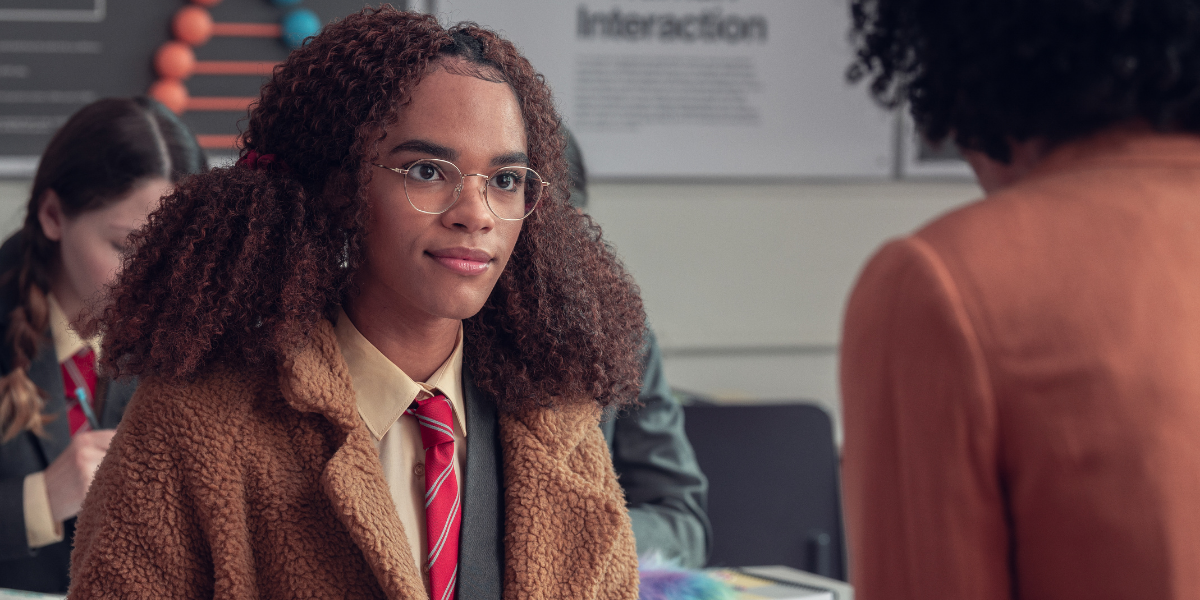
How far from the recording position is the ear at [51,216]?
5.55 ft

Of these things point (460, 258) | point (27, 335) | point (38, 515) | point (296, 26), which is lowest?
point (38, 515)

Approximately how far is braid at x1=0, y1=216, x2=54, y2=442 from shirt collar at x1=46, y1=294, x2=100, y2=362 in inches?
0.6

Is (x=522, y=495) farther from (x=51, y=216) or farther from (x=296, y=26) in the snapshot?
(x=296, y=26)

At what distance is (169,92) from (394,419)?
1919mm

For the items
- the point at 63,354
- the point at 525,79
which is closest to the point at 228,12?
the point at 63,354

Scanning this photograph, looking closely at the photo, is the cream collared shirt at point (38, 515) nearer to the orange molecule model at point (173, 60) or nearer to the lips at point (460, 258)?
the lips at point (460, 258)

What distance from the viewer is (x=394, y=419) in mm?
1074

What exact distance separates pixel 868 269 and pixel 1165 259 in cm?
15

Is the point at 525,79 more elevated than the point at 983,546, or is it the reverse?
the point at 525,79

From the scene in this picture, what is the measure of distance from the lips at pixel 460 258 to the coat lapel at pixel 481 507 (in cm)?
17

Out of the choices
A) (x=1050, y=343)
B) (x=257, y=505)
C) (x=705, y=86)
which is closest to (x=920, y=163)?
(x=705, y=86)

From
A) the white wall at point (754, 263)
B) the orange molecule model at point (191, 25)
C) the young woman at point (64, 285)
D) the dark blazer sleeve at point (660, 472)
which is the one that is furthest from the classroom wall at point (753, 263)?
the young woman at point (64, 285)

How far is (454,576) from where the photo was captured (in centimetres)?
106

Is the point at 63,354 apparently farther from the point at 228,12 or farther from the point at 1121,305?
the point at 1121,305
